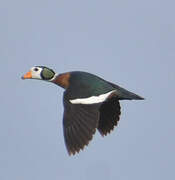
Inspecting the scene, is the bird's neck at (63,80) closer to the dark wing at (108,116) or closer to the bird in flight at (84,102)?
the bird in flight at (84,102)

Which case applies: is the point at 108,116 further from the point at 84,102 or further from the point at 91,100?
the point at 84,102

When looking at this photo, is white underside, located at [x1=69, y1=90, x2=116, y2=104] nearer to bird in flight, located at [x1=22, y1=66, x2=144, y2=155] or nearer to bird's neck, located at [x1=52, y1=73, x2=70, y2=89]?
bird in flight, located at [x1=22, y1=66, x2=144, y2=155]

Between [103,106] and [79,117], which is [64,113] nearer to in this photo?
[79,117]

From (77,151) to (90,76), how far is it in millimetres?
2365

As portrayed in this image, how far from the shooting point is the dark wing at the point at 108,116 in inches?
807

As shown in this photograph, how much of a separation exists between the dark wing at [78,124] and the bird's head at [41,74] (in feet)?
7.63

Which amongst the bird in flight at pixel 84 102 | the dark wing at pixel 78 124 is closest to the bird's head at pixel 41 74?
the bird in flight at pixel 84 102

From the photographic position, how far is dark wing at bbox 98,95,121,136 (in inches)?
807

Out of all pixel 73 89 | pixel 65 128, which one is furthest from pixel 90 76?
pixel 65 128

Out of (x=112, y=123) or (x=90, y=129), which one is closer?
(x=90, y=129)

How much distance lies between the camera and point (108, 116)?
812 inches

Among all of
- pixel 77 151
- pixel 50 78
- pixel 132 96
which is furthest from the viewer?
pixel 50 78

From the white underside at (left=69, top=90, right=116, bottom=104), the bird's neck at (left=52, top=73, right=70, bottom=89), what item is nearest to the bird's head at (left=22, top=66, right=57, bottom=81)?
the bird's neck at (left=52, top=73, right=70, bottom=89)

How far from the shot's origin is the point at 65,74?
20359mm
